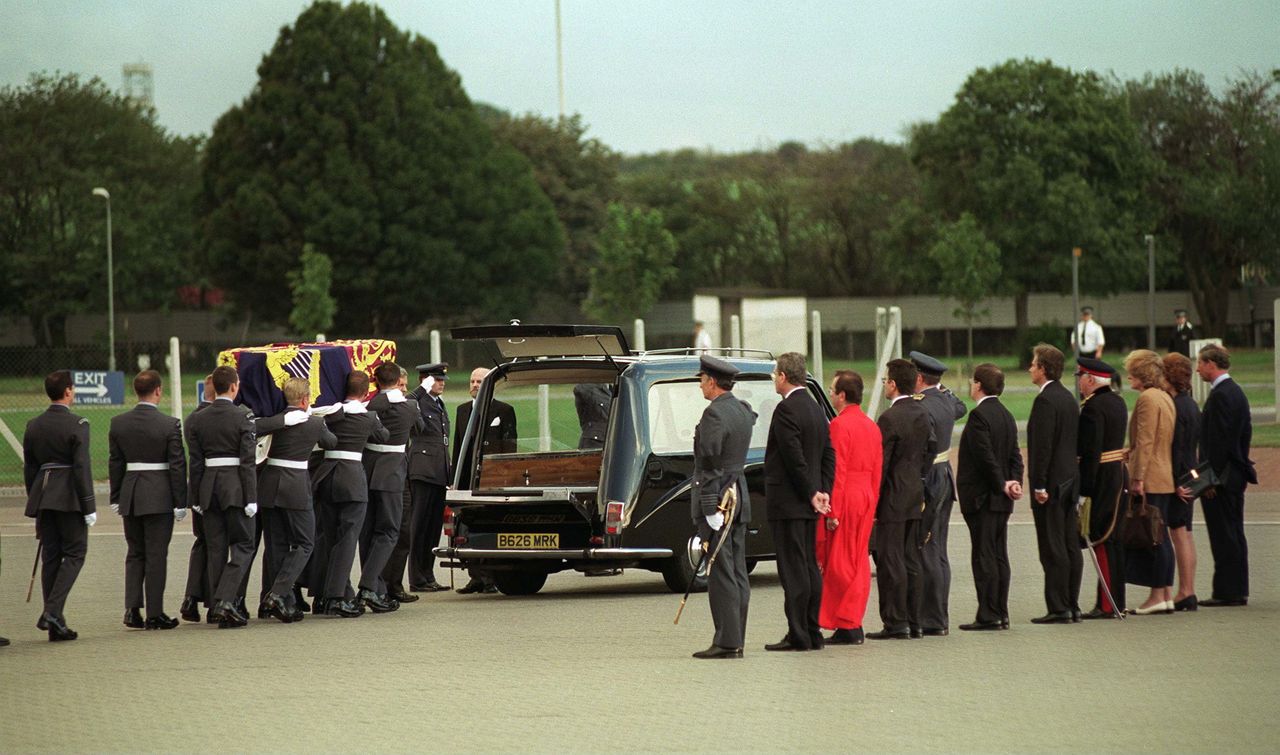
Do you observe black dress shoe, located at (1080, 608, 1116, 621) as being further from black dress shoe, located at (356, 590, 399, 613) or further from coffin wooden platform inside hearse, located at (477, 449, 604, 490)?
black dress shoe, located at (356, 590, 399, 613)

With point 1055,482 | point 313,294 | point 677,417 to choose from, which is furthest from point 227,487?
point 313,294

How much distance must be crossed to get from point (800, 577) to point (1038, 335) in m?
50.8

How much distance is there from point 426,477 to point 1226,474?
6.41 m

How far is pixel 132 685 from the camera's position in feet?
30.5

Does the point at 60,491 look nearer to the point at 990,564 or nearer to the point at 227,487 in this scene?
the point at 227,487

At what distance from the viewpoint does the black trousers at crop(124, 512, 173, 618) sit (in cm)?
1180

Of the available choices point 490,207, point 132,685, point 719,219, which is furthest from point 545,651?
point 719,219

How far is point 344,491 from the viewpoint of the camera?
1231 centimetres

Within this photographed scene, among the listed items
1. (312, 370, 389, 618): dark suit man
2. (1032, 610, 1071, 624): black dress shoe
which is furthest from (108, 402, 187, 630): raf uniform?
(1032, 610, 1071, 624): black dress shoe

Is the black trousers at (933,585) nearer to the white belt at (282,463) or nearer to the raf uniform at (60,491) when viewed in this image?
the white belt at (282,463)

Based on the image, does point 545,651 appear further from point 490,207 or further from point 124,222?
point 124,222

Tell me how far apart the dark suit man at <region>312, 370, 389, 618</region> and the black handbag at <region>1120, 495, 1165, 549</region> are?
5.54 meters

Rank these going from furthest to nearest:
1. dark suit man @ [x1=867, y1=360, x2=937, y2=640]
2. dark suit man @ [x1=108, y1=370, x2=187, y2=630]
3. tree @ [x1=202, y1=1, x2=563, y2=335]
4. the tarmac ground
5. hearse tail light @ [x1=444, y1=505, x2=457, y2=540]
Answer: tree @ [x1=202, y1=1, x2=563, y2=335] → hearse tail light @ [x1=444, y1=505, x2=457, y2=540] → dark suit man @ [x1=108, y1=370, x2=187, y2=630] → dark suit man @ [x1=867, y1=360, x2=937, y2=640] → the tarmac ground

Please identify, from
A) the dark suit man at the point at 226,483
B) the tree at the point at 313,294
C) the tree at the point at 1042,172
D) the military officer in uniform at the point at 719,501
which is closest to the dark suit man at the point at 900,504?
the military officer in uniform at the point at 719,501
